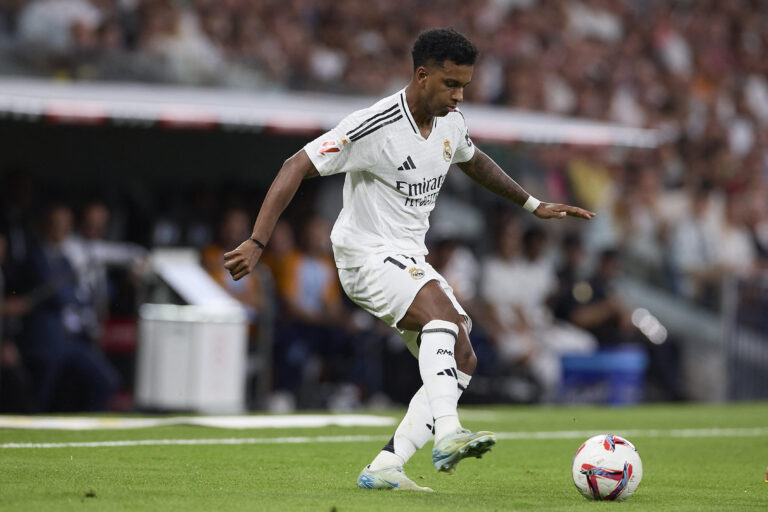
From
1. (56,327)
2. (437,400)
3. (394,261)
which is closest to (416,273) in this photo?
(394,261)

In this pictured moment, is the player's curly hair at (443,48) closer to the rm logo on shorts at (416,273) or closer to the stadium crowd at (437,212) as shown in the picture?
the rm logo on shorts at (416,273)

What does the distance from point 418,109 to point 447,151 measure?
28cm

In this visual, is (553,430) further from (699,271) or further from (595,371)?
(699,271)

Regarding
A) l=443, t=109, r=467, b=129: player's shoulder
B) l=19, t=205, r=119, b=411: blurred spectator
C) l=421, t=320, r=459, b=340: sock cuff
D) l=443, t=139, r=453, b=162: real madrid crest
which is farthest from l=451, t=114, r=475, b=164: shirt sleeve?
l=19, t=205, r=119, b=411: blurred spectator

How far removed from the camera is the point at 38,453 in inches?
304

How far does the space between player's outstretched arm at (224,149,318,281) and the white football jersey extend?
0.07m

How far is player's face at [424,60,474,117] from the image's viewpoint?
6297 millimetres

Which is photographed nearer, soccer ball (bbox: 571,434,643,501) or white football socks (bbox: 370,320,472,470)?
white football socks (bbox: 370,320,472,470)

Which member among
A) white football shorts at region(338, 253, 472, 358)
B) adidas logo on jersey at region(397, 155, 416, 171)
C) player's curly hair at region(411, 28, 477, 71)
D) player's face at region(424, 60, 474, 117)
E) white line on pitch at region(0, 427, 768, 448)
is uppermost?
player's curly hair at region(411, 28, 477, 71)

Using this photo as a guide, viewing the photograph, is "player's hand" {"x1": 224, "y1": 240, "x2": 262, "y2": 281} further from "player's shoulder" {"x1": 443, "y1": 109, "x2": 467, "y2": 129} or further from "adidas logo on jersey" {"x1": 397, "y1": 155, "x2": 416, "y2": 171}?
"player's shoulder" {"x1": 443, "y1": 109, "x2": 467, "y2": 129}

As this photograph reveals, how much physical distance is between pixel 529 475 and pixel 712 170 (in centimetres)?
1334

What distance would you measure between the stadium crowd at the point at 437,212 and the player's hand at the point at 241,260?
6420 mm

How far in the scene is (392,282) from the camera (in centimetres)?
630

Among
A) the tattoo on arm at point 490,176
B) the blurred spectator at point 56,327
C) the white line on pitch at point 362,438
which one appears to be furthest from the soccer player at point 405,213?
the blurred spectator at point 56,327
